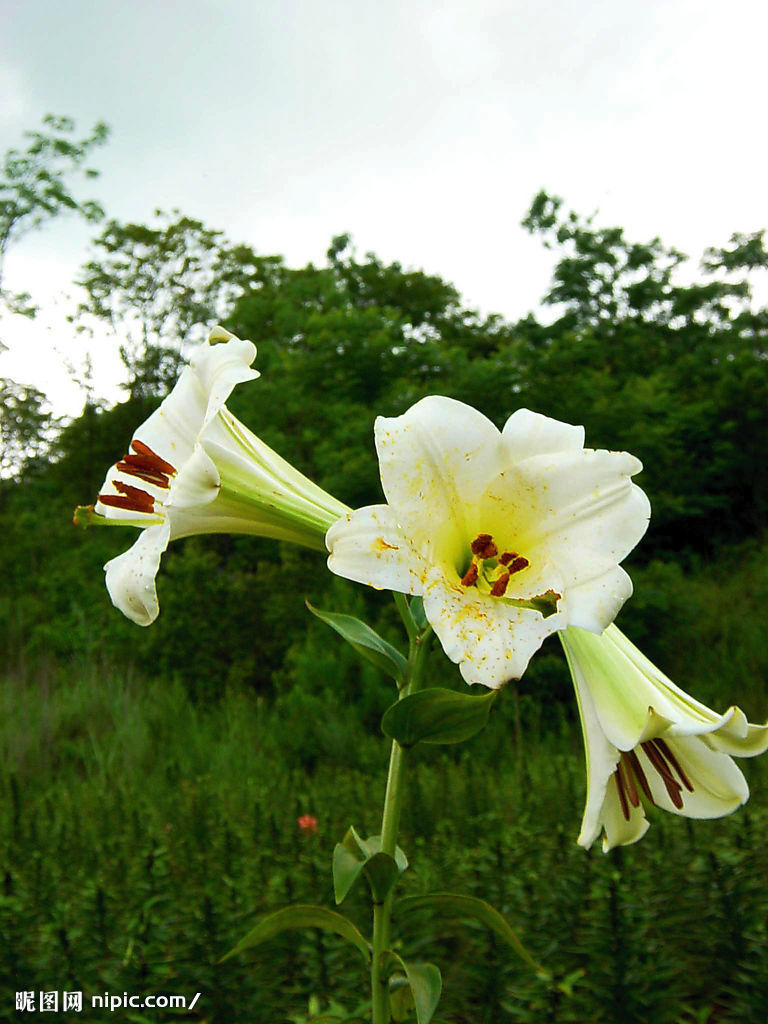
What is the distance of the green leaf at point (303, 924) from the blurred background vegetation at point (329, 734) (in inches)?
33.1

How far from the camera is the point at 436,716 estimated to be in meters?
0.80

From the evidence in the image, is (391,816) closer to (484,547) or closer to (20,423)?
(484,547)

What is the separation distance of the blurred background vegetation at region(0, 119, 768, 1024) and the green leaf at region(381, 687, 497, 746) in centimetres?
103

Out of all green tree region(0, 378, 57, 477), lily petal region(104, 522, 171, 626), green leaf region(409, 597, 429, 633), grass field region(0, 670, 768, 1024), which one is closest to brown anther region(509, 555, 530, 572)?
green leaf region(409, 597, 429, 633)

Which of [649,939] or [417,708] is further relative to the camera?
[649,939]

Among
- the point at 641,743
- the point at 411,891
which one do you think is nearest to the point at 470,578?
the point at 641,743

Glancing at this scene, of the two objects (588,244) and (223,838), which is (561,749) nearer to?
(223,838)

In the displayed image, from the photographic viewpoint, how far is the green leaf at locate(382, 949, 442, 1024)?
820 mm

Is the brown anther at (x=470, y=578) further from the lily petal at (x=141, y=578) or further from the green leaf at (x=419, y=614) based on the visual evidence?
the lily petal at (x=141, y=578)

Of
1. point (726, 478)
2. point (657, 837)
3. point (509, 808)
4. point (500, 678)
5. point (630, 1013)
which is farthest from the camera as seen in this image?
point (726, 478)

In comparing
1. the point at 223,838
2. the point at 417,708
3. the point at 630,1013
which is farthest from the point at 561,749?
the point at 417,708

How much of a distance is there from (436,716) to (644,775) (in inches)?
10.8

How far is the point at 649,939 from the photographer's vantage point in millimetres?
1934

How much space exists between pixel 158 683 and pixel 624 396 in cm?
400
